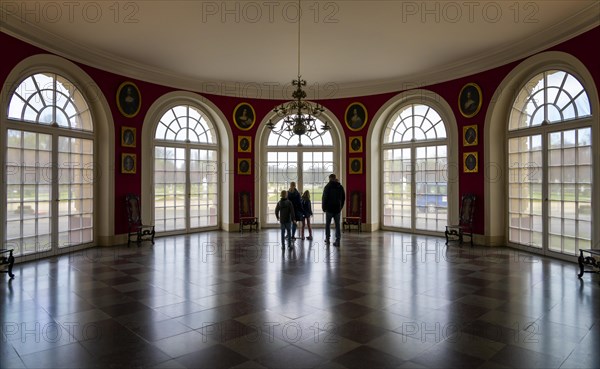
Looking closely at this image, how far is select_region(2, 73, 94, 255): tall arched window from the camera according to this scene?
7.10 m

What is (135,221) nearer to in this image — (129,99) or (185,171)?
(185,171)

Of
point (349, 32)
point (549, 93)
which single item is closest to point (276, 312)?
point (349, 32)

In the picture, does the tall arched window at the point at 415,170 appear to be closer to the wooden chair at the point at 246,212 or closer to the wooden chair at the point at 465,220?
the wooden chair at the point at 465,220

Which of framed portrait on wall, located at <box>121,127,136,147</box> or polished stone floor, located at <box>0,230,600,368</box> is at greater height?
framed portrait on wall, located at <box>121,127,136,147</box>

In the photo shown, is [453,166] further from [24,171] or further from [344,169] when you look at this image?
[24,171]

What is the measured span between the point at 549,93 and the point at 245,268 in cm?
618

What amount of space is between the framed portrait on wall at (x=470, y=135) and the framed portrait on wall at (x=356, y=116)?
264cm

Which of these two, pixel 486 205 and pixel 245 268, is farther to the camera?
pixel 486 205

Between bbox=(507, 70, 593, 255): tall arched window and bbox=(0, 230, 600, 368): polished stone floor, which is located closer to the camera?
bbox=(0, 230, 600, 368): polished stone floor

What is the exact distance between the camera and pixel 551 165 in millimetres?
7652

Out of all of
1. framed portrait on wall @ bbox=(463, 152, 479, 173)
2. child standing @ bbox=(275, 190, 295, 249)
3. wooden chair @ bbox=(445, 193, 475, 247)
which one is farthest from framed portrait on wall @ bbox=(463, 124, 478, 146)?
child standing @ bbox=(275, 190, 295, 249)

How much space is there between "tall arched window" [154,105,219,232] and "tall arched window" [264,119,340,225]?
151 cm

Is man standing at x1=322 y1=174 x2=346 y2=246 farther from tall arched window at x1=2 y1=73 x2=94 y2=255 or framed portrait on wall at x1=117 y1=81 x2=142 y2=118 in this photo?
tall arched window at x1=2 y1=73 x2=94 y2=255

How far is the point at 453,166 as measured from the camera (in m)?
9.76
